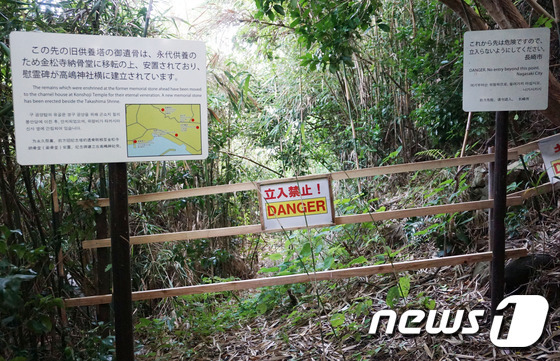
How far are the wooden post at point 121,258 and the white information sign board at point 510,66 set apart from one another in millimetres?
1643

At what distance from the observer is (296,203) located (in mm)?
2184

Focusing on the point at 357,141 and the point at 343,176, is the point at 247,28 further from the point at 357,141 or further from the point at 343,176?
the point at 343,176

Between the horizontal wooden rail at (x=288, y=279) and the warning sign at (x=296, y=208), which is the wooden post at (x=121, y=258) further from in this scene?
the warning sign at (x=296, y=208)

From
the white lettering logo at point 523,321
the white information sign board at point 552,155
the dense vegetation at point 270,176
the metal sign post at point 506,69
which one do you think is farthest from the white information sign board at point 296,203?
the white information sign board at point 552,155

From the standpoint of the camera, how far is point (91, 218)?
7.52 feet

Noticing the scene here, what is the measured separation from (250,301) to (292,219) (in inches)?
42.5

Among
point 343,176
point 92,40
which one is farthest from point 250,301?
point 92,40

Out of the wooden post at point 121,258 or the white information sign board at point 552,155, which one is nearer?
the wooden post at point 121,258

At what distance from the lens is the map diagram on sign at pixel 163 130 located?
172 cm

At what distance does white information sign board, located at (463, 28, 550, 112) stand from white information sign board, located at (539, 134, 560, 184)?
303 mm

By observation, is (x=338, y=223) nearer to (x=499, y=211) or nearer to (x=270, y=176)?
(x=499, y=211)

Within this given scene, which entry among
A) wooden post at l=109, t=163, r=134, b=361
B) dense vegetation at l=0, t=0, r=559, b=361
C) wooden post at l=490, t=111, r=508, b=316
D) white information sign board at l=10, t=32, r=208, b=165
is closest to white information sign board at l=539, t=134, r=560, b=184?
dense vegetation at l=0, t=0, r=559, b=361

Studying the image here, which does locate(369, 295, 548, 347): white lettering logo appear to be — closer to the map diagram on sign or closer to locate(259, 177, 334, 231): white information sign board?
locate(259, 177, 334, 231): white information sign board

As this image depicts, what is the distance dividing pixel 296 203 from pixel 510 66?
1.18m
